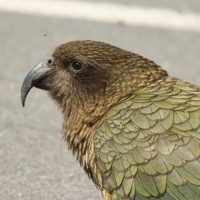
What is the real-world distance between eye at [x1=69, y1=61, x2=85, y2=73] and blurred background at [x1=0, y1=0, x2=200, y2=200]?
3.62 ft

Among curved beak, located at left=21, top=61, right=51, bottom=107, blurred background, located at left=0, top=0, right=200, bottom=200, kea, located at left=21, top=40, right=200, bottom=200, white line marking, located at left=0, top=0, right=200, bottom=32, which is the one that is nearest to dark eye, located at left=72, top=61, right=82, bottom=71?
kea, located at left=21, top=40, right=200, bottom=200

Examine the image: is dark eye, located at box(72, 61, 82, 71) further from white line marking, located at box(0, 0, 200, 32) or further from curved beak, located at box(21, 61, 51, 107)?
white line marking, located at box(0, 0, 200, 32)

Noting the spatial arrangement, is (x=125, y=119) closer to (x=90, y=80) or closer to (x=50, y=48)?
(x=90, y=80)

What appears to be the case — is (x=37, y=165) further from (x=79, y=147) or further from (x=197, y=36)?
(x=197, y=36)

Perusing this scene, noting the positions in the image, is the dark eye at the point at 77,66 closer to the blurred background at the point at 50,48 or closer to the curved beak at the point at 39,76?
the curved beak at the point at 39,76

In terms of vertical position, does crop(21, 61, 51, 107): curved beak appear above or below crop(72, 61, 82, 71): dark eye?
below

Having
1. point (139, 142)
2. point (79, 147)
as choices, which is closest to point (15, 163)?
point (79, 147)

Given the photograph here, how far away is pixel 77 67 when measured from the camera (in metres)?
4.57

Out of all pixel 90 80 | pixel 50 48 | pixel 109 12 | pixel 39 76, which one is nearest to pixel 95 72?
pixel 90 80

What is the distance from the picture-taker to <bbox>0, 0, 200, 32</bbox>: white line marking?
888cm

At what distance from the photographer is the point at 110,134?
14.2 ft

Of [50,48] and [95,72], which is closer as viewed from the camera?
[95,72]

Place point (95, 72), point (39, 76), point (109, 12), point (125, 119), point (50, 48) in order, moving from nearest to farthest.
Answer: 1. point (125, 119)
2. point (95, 72)
3. point (39, 76)
4. point (50, 48)
5. point (109, 12)

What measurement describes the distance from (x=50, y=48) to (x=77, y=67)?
3620 millimetres
